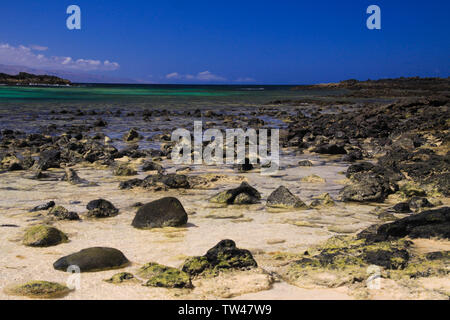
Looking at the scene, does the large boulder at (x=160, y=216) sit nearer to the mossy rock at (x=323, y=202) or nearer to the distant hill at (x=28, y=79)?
the mossy rock at (x=323, y=202)

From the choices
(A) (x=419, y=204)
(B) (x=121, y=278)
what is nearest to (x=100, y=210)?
(B) (x=121, y=278)

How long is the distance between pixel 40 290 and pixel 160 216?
73.4 inches

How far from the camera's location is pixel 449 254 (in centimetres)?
341

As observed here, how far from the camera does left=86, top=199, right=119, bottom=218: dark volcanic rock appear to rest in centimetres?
518

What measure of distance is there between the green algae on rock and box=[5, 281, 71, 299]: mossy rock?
0.92 meters

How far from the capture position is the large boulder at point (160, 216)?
15.6 feet

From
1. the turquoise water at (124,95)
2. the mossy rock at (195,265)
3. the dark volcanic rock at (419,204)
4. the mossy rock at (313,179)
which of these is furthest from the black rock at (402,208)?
the turquoise water at (124,95)

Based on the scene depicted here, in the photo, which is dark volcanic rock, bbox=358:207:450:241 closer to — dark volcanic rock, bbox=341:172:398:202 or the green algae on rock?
the green algae on rock

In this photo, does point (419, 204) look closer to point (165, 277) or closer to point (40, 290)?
point (165, 277)

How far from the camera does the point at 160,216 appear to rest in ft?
15.8

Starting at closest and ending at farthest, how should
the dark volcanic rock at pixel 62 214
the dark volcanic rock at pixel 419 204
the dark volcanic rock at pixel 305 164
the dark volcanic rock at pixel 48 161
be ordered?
the dark volcanic rock at pixel 62 214
the dark volcanic rock at pixel 419 204
the dark volcanic rock at pixel 48 161
the dark volcanic rock at pixel 305 164

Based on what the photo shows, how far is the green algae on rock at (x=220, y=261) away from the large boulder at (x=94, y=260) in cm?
59

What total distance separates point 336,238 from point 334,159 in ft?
19.1
